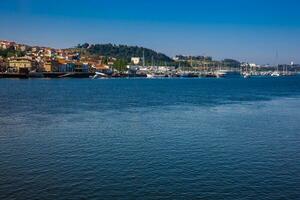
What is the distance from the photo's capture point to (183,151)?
17703 mm

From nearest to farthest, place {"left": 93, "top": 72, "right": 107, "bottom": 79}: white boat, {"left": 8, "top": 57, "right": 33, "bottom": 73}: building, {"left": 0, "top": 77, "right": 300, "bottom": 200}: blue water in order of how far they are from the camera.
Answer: {"left": 0, "top": 77, "right": 300, "bottom": 200}: blue water, {"left": 8, "top": 57, "right": 33, "bottom": 73}: building, {"left": 93, "top": 72, "right": 107, "bottom": 79}: white boat

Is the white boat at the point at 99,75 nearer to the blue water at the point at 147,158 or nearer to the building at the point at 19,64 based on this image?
the building at the point at 19,64

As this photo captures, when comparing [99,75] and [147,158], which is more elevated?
[99,75]

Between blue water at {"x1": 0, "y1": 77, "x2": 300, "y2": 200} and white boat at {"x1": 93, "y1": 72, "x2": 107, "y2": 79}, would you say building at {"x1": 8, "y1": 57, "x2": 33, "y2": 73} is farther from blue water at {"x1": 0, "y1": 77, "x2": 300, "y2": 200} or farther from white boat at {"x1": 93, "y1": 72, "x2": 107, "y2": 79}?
blue water at {"x1": 0, "y1": 77, "x2": 300, "y2": 200}

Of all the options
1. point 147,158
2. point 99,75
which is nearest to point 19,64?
point 99,75

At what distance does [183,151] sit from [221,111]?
16967mm

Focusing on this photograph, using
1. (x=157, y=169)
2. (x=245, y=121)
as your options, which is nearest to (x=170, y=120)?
(x=245, y=121)

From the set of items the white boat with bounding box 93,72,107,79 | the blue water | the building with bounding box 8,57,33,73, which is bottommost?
the blue water

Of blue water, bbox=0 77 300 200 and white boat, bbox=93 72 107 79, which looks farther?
white boat, bbox=93 72 107 79

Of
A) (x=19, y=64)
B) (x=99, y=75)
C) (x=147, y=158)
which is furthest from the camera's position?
(x=99, y=75)

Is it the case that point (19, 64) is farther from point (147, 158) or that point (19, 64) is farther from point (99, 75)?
point (147, 158)

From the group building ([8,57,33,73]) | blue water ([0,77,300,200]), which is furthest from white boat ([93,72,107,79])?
blue water ([0,77,300,200])

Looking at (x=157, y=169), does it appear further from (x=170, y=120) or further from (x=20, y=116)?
(x=20, y=116)

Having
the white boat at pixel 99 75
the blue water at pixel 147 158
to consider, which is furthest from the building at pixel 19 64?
the blue water at pixel 147 158
